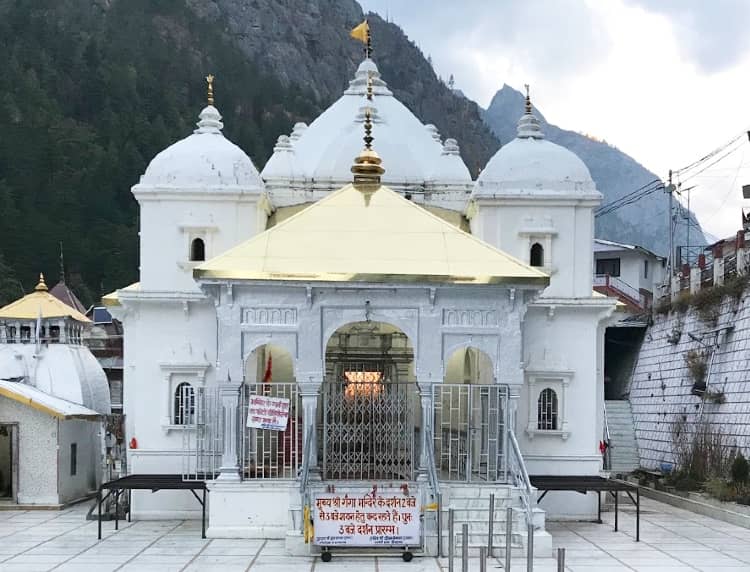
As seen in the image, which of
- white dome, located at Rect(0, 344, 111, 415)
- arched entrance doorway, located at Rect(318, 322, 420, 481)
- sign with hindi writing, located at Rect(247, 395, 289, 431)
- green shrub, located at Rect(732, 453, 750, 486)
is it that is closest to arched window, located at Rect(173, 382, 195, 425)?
arched entrance doorway, located at Rect(318, 322, 420, 481)

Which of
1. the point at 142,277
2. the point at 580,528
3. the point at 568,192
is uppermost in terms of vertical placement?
the point at 568,192

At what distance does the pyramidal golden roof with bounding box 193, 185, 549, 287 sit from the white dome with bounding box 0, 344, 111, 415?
30.5ft

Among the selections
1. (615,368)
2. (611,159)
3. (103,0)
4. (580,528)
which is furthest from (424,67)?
(580,528)

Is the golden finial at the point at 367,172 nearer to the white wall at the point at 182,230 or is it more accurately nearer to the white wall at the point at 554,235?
the white wall at the point at 182,230

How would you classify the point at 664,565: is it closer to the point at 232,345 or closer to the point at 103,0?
the point at 232,345

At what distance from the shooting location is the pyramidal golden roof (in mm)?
16891

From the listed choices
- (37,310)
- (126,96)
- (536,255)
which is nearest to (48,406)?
(37,310)

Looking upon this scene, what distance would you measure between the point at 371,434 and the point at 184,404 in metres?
3.93

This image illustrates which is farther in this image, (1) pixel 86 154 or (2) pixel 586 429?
(1) pixel 86 154

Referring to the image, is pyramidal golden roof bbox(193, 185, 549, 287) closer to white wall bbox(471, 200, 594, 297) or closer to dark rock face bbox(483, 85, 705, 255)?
white wall bbox(471, 200, 594, 297)

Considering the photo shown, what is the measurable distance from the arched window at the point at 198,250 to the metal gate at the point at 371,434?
3549mm

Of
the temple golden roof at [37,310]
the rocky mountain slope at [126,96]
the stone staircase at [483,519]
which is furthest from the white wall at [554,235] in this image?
the rocky mountain slope at [126,96]

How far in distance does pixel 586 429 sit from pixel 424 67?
102574 mm

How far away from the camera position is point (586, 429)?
20328 millimetres
